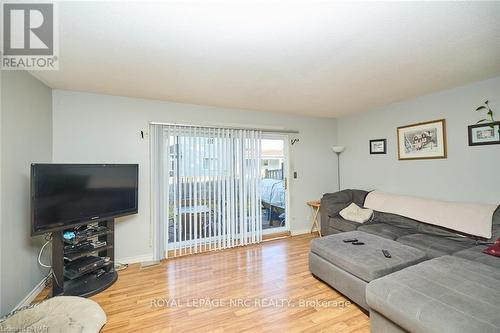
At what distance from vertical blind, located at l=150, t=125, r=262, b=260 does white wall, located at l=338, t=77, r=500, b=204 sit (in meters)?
2.14

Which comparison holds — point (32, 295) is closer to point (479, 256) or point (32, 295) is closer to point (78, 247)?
point (78, 247)

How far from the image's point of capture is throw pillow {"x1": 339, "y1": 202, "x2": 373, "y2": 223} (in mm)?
3451

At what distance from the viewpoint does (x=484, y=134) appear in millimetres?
2725

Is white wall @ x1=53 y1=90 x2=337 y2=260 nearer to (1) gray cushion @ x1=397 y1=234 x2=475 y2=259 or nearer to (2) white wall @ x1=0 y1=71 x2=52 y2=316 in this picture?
(2) white wall @ x1=0 y1=71 x2=52 y2=316

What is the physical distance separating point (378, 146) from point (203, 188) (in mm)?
3251

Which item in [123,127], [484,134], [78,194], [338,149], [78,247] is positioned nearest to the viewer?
[78,194]

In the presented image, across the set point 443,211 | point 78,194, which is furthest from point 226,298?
point 443,211

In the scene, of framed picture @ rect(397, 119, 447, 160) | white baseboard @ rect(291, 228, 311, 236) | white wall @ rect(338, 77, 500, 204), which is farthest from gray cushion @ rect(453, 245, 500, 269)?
white baseboard @ rect(291, 228, 311, 236)

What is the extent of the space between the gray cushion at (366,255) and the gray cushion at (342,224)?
0.58m

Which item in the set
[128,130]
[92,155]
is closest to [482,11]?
[128,130]

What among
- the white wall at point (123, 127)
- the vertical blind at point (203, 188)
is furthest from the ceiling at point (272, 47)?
the vertical blind at point (203, 188)

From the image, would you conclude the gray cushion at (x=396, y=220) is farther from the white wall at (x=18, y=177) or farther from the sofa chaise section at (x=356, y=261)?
the white wall at (x=18, y=177)

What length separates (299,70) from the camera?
7.58 feet

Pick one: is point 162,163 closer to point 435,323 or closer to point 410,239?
point 435,323
